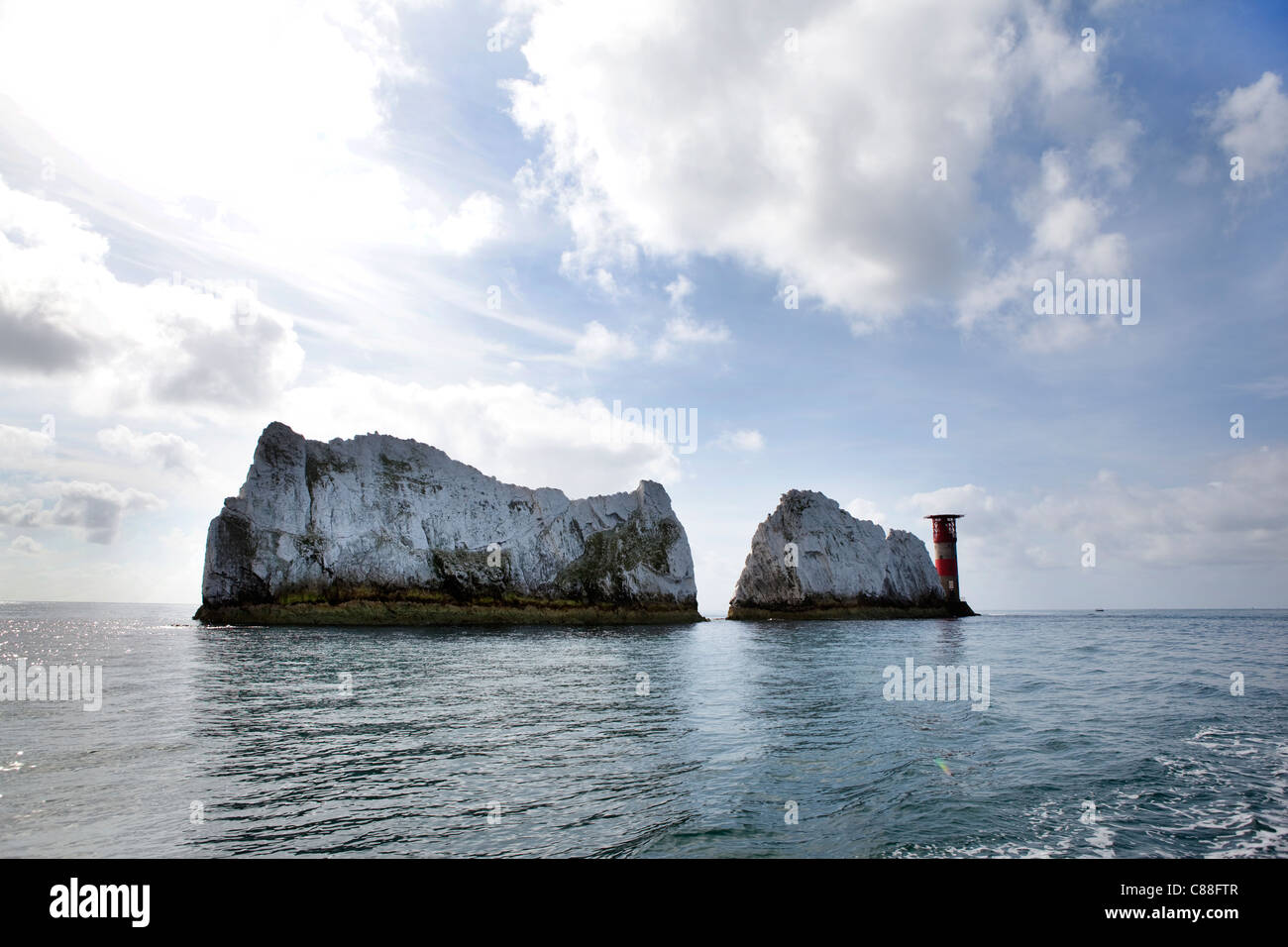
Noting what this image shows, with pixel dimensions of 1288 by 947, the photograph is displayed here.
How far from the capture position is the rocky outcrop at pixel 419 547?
67062 mm

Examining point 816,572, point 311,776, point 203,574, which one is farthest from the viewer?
point 816,572

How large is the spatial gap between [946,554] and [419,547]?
87207 mm

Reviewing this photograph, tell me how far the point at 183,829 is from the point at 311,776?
9.49 feet

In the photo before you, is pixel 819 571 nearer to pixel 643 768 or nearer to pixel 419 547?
pixel 419 547

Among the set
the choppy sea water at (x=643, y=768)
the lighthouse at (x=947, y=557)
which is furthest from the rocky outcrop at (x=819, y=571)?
the choppy sea water at (x=643, y=768)

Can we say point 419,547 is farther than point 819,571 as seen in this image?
No

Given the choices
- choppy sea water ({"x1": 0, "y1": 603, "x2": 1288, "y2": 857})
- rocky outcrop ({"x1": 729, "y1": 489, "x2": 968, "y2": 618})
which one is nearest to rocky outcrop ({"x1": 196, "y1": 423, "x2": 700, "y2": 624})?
rocky outcrop ({"x1": 729, "y1": 489, "x2": 968, "y2": 618})

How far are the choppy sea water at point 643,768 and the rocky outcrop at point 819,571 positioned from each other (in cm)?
6927

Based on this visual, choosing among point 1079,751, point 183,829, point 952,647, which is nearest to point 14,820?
point 183,829

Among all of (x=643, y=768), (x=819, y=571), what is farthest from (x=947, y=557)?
(x=643, y=768)

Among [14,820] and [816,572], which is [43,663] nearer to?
[14,820]

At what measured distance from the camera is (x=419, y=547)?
2938 inches

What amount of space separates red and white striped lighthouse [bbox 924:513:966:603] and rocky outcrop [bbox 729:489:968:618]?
3803 millimetres
